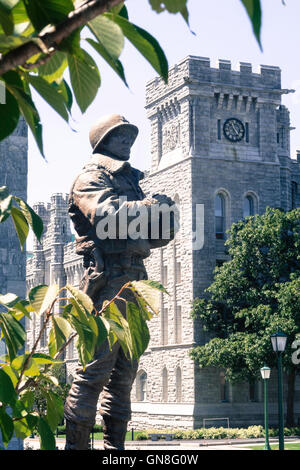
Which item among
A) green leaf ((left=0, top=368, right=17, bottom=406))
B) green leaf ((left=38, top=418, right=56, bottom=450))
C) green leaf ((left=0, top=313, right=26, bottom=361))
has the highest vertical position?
green leaf ((left=0, top=313, right=26, bottom=361))

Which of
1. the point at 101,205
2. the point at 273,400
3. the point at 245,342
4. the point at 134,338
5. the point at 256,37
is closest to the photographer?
the point at 256,37

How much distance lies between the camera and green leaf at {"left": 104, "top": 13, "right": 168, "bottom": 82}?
1.47m

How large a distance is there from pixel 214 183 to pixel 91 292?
116 ft

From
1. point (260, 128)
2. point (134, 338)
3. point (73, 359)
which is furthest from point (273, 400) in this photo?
point (134, 338)

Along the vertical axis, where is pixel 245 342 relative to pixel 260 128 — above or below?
below

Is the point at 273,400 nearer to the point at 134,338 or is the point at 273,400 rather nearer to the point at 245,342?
the point at 245,342

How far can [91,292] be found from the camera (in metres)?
5.55

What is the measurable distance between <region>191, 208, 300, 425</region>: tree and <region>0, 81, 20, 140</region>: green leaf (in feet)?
105

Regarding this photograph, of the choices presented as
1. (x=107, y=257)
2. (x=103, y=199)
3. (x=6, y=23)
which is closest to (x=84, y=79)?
(x=6, y=23)

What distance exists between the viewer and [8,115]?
1.54 m

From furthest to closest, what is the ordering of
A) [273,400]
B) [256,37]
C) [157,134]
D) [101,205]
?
[157,134] → [273,400] → [101,205] → [256,37]

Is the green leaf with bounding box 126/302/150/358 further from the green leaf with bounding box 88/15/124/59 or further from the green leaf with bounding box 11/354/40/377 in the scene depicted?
the green leaf with bounding box 88/15/124/59

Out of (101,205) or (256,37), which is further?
(101,205)

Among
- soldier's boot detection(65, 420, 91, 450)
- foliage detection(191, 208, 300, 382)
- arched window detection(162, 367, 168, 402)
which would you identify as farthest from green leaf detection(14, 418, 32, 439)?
arched window detection(162, 367, 168, 402)
